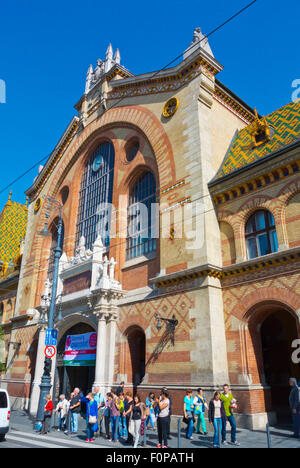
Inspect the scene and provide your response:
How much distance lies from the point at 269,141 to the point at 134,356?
40.8ft

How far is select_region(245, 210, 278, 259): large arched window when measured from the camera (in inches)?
615

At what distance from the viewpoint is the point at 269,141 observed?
17.5 metres

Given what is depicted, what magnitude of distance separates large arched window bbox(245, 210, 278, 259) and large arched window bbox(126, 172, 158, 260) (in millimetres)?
5426

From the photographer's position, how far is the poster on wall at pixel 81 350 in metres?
20.6

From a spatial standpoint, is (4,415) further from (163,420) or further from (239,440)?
(239,440)

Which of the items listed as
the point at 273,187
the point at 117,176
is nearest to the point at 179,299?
the point at 273,187

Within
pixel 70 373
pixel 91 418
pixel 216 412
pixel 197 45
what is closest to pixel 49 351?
pixel 91 418

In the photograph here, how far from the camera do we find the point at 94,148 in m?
27.8

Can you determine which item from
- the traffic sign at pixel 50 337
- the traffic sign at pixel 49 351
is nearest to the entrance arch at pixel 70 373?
the traffic sign at pixel 50 337

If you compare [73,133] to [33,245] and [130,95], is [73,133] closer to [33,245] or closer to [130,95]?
[130,95]

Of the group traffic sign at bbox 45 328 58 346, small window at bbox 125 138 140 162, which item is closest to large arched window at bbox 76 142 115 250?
small window at bbox 125 138 140 162

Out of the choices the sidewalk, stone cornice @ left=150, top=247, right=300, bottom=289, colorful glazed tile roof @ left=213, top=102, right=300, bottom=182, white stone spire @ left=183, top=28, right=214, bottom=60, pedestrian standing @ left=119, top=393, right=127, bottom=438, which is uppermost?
white stone spire @ left=183, top=28, right=214, bottom=60

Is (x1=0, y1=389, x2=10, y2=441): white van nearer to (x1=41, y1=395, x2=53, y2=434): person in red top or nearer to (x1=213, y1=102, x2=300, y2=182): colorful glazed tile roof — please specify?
(x1=41, y1=395, x2=53, y2=434): person in red top
